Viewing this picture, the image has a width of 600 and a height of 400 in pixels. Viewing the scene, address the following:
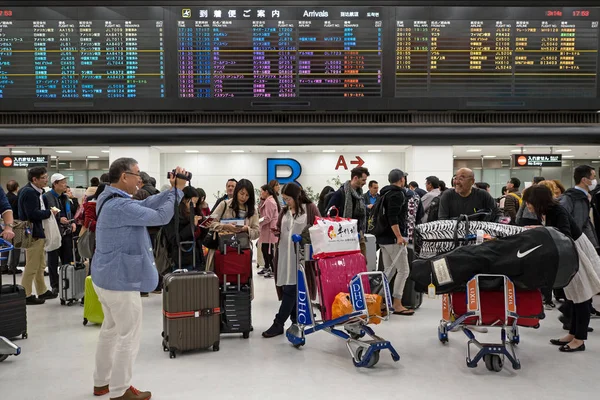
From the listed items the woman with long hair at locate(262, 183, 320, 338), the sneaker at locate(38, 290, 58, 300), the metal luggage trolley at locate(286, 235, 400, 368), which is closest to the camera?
the metal luggage trolley at locate(286, 235, 400, 368)

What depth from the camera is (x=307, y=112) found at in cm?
939

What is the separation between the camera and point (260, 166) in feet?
42.3

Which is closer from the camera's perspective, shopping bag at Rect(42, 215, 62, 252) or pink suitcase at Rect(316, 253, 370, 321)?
pink suitcase at Rect(316, 253, 370, 321)

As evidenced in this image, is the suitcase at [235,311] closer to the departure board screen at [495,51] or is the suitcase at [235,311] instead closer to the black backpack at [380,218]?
the black backpack at [380,218]

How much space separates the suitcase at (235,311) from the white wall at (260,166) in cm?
813

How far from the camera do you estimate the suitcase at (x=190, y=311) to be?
4.23 m

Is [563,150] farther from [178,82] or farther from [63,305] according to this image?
[63,305]

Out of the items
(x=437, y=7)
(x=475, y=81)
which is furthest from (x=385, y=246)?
(x=437, y=7)

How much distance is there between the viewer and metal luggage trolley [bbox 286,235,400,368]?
13.1 feet

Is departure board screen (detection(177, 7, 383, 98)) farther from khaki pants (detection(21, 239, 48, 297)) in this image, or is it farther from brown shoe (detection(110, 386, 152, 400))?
brown shoe (detection(110, 386, 152, 400))

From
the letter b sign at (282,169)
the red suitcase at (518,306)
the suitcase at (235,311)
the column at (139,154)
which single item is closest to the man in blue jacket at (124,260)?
the suitcase at (235,311)

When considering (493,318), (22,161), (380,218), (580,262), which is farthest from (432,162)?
(22,161)

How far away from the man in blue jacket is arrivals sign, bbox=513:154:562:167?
365 inches

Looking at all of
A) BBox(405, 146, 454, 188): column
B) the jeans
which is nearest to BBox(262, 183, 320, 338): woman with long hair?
the jeans
